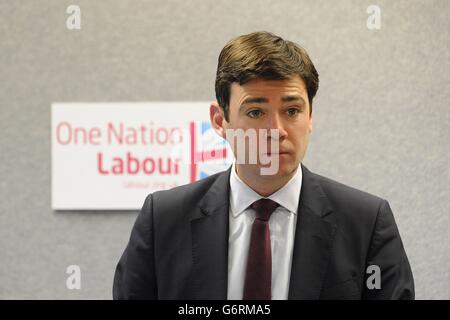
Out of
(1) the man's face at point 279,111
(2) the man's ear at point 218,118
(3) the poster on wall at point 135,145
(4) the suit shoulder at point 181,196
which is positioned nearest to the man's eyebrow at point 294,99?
(1) the man's face at point 279,111

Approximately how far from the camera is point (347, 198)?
3.45ft

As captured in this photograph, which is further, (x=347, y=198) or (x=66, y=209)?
(x=66, y=209)

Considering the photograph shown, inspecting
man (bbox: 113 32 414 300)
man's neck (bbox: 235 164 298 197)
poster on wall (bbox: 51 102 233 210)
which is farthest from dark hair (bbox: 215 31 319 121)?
poster on wall (bbox: 51 102 233 210)

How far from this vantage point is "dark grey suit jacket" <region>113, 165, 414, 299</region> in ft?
3.14

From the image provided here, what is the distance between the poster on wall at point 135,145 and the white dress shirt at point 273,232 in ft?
3.58

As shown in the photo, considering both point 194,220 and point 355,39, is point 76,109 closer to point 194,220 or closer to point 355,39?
point 355,39

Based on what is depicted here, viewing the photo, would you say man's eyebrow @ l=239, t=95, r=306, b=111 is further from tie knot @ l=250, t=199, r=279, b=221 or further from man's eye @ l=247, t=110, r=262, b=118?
tie knot @ l=250, t=199, r=279, b=221

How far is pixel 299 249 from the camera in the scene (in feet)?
3.19

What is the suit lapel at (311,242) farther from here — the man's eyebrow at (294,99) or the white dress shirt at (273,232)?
the man's eyebrow at (294,99)

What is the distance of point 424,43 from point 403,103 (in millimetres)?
233

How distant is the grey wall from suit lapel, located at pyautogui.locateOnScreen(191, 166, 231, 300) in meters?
1.14

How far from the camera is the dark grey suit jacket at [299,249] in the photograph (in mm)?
957
